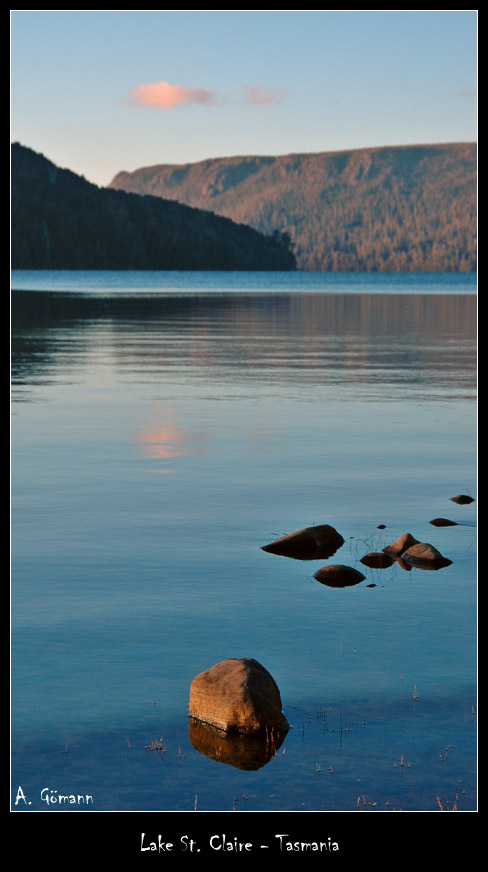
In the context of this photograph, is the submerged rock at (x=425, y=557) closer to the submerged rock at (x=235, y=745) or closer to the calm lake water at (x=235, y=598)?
the calm lake water at (x=235, y=598)

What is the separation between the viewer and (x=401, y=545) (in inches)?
554

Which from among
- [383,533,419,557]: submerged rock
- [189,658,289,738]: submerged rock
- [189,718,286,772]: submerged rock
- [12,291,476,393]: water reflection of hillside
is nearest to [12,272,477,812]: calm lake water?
[189,718,286,772]: submerged rock

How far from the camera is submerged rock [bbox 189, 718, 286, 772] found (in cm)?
848

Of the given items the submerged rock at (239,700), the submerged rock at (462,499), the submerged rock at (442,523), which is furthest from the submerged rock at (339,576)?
the submerged rock at (462,499)

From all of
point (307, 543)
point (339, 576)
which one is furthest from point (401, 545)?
point (339, 576)

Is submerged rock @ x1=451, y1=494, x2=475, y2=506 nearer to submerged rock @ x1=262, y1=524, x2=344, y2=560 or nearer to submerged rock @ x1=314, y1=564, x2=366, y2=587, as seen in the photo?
submerged rock @ x1=262, y1=524, x2=344, y2=560

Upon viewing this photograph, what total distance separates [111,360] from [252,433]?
696 inches

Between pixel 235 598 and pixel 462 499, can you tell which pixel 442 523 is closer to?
pixel 462 499

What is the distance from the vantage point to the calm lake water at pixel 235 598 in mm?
8289

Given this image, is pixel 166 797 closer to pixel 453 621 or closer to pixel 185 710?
pixel 185 710

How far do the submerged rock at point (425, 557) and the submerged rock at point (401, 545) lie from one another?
0.29 feet
